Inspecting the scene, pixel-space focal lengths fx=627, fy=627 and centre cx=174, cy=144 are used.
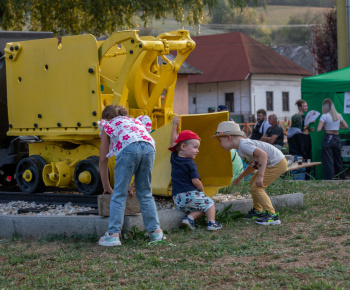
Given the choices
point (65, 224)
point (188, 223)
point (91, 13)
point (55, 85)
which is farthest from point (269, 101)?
point (65, 224)

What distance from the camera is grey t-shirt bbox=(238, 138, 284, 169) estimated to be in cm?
734

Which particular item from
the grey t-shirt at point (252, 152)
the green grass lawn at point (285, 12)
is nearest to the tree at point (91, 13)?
the grey t-shirt at point (252, 152)

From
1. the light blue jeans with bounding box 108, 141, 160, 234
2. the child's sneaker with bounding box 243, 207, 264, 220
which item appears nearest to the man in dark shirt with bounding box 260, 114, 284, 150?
the child's sneaker with bounding box 243, 207, 264, 220

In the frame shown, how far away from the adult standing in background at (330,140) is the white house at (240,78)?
33.8m

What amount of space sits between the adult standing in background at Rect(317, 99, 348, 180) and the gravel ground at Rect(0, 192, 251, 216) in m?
4.33

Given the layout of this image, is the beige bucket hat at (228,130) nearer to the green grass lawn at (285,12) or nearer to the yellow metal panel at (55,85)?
the yellow metal panel at (55,85)

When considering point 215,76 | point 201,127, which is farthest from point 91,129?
point 215,76

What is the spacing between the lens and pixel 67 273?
5406 millimetres

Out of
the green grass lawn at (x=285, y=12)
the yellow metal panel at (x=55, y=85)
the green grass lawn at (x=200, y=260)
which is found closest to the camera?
the green grass lawn at (x=200, y=260)

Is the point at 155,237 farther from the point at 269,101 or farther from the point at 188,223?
the point at 269,101

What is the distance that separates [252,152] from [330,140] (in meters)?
6.14

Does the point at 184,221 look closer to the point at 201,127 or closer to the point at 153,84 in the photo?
the point at 201,127

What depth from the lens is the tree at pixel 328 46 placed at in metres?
37.3

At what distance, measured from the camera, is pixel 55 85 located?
8.59 metres
